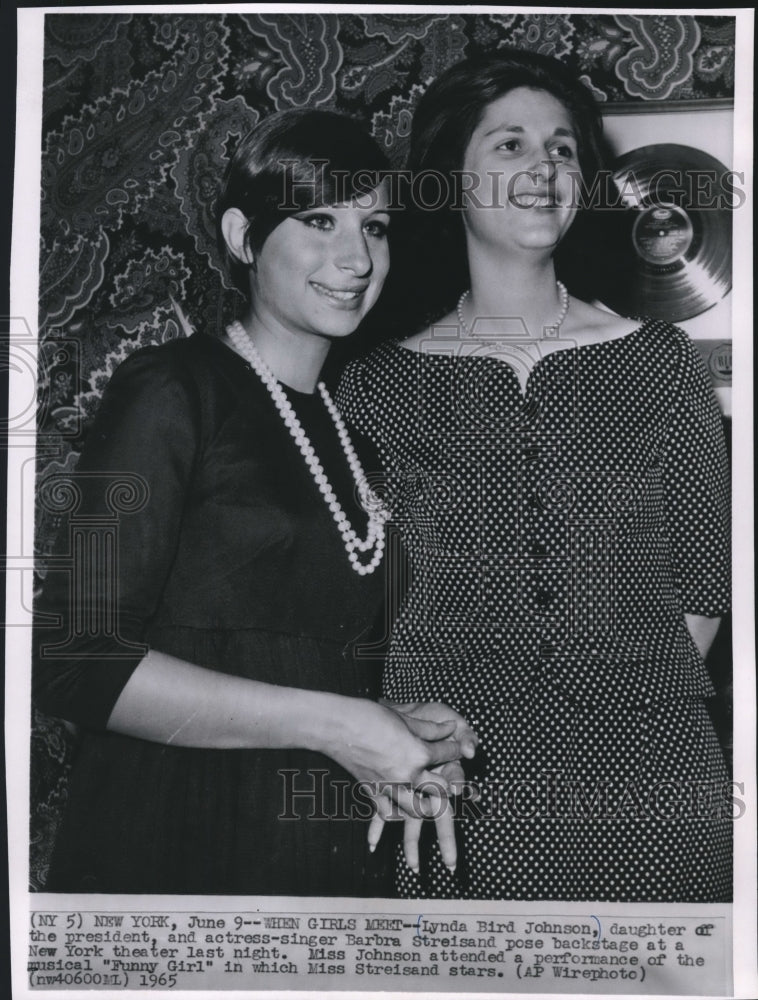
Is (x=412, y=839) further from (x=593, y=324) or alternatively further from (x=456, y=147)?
(x=456, y=147)

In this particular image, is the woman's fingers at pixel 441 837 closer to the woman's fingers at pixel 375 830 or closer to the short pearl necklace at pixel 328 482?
the woman's fingers at pixel 375 830

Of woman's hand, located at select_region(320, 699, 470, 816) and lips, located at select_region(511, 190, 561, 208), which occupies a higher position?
lips, located at select_region(511, 190, 561, 208)

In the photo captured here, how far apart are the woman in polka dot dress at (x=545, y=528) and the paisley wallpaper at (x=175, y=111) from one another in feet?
0.18

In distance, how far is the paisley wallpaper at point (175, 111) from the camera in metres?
0.84

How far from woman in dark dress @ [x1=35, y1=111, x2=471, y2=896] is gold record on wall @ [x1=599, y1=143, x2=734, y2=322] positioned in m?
0.22

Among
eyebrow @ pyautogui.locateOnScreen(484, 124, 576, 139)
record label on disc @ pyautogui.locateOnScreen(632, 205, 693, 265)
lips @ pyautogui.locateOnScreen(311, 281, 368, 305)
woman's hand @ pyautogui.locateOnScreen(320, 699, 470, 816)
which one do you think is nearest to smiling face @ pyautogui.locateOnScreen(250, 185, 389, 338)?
lips @ pyautogui.locateOnScreen(311, 281, 368, 305)

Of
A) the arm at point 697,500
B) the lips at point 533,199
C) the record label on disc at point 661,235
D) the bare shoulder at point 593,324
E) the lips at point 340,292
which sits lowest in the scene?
the arm at point 697,500

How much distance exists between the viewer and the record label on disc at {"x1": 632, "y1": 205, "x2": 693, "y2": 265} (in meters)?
0.85

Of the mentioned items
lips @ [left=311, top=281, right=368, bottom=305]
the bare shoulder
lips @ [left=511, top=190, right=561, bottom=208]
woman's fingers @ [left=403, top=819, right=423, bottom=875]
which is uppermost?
lips @ [left=511, top=190, right=561, bottom=208]

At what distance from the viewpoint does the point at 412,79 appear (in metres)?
0.85

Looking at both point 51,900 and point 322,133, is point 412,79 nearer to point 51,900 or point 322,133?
point 322,133

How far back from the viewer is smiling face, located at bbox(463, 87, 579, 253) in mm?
830

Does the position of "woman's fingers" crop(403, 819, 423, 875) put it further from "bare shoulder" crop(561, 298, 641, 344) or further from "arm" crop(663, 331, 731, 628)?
"bare shoulder" crop(561, 298, 641, 344)

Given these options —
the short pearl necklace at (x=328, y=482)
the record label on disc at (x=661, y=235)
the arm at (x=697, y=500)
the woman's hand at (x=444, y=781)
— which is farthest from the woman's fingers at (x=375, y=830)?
the record label on disc at (x=661, y=235)
